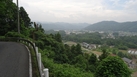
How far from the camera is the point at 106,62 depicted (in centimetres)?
1132

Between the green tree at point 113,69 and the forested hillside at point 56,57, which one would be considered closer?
the forested hillside at point 56,57

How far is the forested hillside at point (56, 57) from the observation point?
32.4 ft

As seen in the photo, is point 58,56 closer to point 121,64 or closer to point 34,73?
point 121,64

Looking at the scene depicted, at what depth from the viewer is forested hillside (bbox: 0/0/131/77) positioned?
9.86m

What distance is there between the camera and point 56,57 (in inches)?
742

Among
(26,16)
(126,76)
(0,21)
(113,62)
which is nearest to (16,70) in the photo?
(113,62)

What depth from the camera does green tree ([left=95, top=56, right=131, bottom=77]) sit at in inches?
417

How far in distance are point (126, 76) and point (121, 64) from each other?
42.1 inches

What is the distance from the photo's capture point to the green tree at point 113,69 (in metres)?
10.6

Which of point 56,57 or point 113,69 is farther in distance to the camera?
point 56,57

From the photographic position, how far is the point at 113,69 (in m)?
10.8

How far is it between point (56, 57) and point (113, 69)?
9.81m

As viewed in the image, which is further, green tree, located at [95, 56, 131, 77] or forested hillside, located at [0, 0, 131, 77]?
green tree, located at [95, 56, 131, 77]

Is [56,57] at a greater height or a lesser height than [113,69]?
lesser
